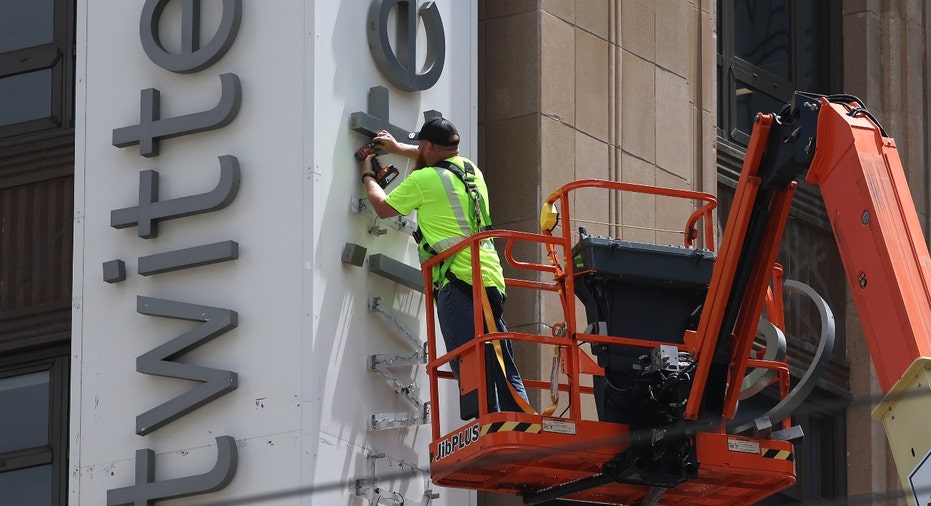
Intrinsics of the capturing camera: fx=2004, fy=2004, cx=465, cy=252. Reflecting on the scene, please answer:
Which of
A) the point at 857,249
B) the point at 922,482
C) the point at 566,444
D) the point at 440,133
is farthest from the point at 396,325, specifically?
the point at 922,482

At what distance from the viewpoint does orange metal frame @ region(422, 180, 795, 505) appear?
45.8 feet

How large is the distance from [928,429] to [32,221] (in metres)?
10.7

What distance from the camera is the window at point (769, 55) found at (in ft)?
75.1

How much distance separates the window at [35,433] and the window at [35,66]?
244 centimetres

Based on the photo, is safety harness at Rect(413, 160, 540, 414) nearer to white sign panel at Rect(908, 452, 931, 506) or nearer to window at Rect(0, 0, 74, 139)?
white sign panel at Rect(908, 452, 931, 506)

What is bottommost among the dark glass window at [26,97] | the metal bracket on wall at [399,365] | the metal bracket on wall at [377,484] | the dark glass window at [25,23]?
the metal bracket on wall at [377,484]

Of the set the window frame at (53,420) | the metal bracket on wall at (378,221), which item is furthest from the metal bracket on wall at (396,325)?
the window frame at (53,420)

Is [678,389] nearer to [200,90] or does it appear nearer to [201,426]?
[201,426]

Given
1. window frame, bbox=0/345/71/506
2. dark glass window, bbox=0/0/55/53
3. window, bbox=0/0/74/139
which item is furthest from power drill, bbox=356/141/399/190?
dark glass window, bbox=0/0/55/53

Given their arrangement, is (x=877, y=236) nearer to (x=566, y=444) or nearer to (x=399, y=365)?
(x=566, y=444)

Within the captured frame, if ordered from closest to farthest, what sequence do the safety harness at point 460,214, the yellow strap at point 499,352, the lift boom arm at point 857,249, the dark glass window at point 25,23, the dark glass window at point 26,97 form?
1. the lift boom arm at point 857,249
2. the yellow strap at point 499,352
3. the safety harness at point 460,214
4. the dark glass window at point 26,97
5. the dark glass window at point 25,23

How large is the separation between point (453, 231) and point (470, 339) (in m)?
0.93

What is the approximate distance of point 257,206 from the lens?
1614 cm

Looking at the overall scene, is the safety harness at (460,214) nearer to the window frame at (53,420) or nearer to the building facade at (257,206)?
the building facade at (257,206)
